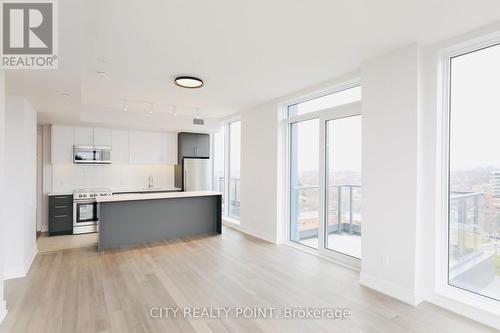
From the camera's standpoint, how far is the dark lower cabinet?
5.57 m

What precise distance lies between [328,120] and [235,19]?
2.36 m

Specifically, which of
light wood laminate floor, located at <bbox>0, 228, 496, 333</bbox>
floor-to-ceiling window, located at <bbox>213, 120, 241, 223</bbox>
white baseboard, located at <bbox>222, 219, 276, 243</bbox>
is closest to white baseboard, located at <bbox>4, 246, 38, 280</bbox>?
light wood laminate floor, located at <bbox>0, 228, 496, 333</bbox>

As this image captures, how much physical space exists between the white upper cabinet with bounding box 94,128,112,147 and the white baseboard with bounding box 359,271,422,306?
605 centimetres

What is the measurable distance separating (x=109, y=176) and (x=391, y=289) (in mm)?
6433

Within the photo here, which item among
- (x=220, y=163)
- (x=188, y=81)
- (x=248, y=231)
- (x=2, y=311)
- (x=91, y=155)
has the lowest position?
(x=248, y=231)

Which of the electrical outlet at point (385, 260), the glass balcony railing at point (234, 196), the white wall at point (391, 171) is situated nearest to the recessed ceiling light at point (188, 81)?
the white wall at point (391, 171)

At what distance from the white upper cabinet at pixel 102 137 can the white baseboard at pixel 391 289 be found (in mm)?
6047

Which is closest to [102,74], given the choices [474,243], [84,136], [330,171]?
[84,136]

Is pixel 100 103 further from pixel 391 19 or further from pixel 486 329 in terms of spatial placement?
pixel 486 329

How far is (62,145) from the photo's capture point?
19.3 feet

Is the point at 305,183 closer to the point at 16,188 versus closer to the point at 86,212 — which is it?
the point at 16,188

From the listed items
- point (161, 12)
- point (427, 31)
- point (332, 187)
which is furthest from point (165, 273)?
point (427, 31)

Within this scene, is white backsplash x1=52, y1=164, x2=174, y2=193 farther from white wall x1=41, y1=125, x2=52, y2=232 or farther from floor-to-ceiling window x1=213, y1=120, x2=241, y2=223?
floor-to-ceiling window x1=213, y1=120, x2=241, y2=223

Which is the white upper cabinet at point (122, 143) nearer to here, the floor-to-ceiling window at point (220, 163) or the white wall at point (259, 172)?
the floor-to-ceiling window at point (220, 163)
